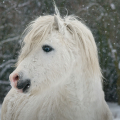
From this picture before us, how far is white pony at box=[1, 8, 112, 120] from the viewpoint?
204cm

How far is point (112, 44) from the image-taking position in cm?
646

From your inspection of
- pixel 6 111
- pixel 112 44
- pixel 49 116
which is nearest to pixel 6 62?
pixel 112 44

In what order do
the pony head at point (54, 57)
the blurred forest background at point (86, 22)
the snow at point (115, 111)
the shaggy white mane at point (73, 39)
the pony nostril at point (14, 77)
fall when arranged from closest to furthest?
1. the pony nostril at point (14, 77)
2. the pony head at point (54, 57)
3. the shaggy white mane at point (73, 39)
4. the snow at point (115, 111)
5. the blurred forest background at point (86, 22)

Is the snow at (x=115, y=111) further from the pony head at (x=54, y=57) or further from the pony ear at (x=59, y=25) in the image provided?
the pony ear at (x=59, y=25)

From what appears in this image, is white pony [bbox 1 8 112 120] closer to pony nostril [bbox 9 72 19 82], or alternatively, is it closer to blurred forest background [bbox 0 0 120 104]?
pony nostril [bbox 9 72 19 82]

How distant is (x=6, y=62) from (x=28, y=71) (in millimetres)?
5944

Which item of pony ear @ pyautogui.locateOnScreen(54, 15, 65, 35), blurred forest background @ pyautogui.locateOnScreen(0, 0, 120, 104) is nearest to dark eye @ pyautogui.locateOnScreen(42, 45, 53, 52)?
pony ear @ pyautogui.locateOnScreen(54, 15, 65, 35)

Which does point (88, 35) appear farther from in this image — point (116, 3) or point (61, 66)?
point (116, 3)

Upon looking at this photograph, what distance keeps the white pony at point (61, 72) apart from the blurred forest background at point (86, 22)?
4401mm

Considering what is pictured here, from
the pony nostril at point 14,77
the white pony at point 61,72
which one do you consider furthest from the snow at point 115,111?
the pony nostril at point 14,77

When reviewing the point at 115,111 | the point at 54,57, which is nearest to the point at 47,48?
the point at 54,57

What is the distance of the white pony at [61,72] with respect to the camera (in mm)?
2045

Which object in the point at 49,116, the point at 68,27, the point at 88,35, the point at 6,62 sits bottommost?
the point at 6,62

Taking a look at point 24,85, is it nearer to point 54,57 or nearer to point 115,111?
point 54,57
